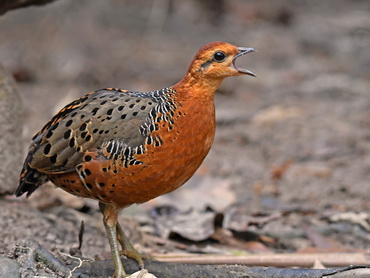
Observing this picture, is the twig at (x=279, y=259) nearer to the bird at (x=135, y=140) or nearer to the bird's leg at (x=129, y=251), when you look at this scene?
the bird's leg at (x=129, y=251)

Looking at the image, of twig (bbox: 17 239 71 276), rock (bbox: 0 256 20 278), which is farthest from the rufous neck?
rock (bbox: 0 256 20 278)

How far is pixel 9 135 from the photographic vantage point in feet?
17.7

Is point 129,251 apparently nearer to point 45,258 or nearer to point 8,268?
point 45,258

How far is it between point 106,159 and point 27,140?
3474mm

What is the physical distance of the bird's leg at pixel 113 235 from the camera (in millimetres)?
4176

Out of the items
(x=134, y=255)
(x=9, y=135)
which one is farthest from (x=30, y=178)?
(x=9, y=135)

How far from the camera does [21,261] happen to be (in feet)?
13.1

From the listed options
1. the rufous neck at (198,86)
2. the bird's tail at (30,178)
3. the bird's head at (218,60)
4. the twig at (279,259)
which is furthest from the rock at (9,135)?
the bird's head at (218,60)

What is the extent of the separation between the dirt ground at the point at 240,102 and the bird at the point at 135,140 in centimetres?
62

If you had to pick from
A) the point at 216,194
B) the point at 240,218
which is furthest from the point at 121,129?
the point at 216,194

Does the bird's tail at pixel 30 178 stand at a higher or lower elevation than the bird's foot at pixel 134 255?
higher

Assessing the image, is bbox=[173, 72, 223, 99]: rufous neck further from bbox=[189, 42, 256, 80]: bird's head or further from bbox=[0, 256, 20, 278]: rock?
bbox=[0, 256, 20, 278]: rock

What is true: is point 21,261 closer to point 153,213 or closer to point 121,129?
point 121,129

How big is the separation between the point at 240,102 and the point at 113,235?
6.30 m
